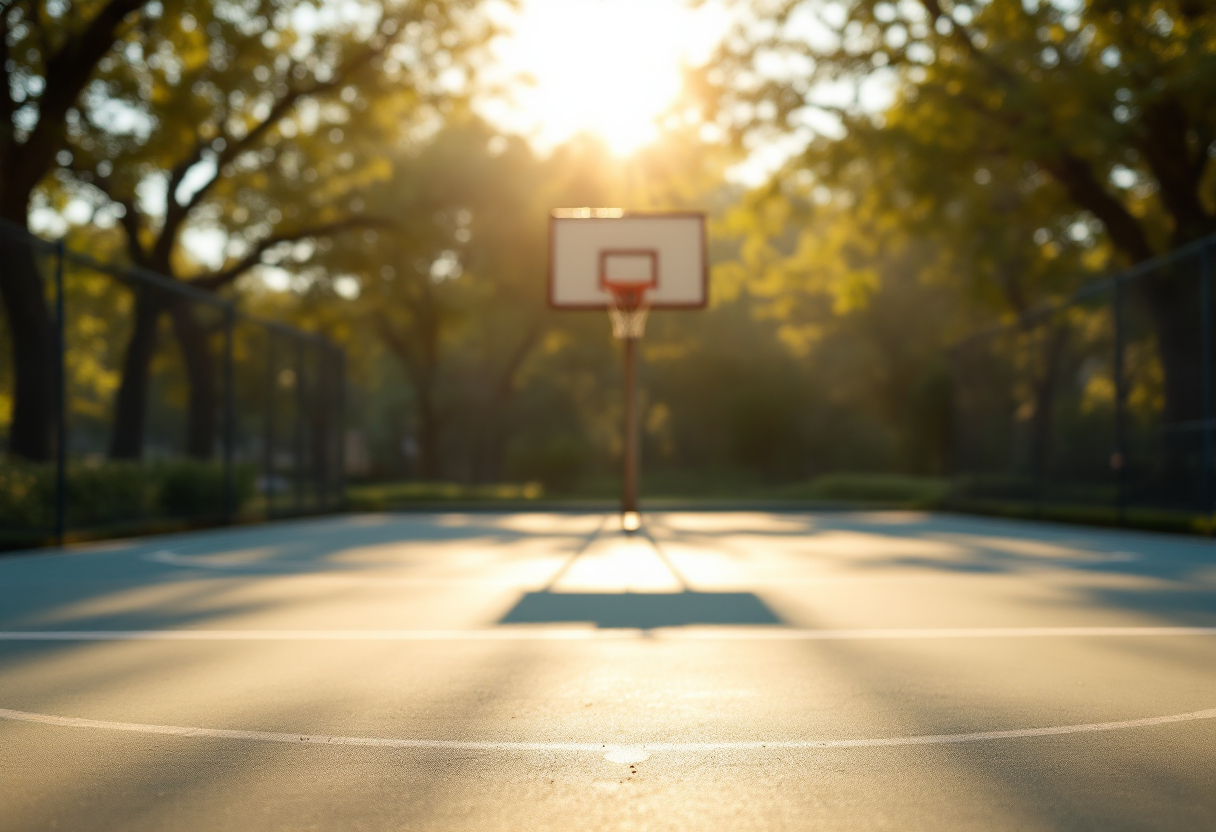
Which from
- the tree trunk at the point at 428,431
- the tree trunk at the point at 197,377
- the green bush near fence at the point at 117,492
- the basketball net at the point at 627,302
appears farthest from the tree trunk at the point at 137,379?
the tree trunk at the point at 428,431

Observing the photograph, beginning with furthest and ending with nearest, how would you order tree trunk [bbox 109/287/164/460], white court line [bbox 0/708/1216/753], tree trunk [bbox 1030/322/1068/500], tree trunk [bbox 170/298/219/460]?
tree trunk [bbox 170/298/219/460], tree trunk [bbox 1030/322/1068/500], tree trunk [bbox 109/287/164/460], white court line [bbox 0/708/1216/753]

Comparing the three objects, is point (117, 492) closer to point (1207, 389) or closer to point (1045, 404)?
point (1207, 389)

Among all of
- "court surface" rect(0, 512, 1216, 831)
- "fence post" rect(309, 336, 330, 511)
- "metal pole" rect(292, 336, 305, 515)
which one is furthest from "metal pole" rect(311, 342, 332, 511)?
"court surface" rect(0, 512, 1216, 831)

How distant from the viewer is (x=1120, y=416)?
15461mm

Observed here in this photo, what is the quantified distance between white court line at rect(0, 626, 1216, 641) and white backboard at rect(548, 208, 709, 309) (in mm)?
12979

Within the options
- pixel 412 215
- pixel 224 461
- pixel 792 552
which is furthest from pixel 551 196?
pixel 792 552

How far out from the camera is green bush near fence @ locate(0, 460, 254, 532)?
471 inches

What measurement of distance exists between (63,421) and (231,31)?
935 centimetres

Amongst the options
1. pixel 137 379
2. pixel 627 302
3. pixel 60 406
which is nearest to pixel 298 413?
pixel 137 379

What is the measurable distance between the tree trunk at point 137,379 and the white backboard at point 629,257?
5973mm

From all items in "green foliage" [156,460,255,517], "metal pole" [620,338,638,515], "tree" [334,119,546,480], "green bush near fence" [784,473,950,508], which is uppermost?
"tree" [334,119,546,480]

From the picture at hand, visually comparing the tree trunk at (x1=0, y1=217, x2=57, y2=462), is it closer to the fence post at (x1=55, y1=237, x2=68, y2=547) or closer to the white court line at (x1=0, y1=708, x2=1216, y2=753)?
the fence post at (x1=55, y1=237, x2=68, y2=547)

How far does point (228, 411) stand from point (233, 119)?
9.81 m

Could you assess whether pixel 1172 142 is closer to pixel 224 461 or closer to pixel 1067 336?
pixel 1067 336
